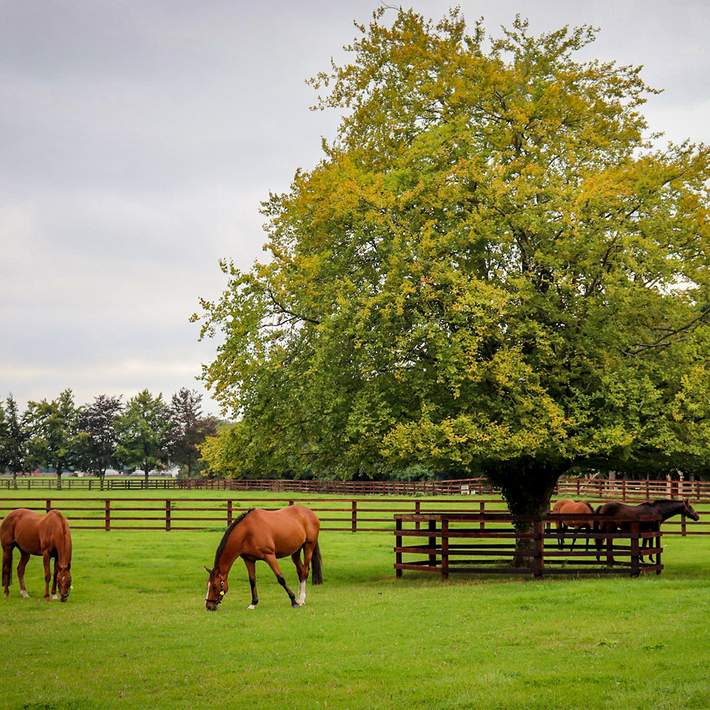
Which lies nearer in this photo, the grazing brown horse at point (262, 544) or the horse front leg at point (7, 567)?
the grazing brown horse at point (262, 544)

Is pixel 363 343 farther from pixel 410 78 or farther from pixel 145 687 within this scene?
pixel 145 687

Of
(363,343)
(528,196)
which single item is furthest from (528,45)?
(363,343)

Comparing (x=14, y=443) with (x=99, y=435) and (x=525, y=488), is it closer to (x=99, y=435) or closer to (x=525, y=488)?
(x=99, y=435)

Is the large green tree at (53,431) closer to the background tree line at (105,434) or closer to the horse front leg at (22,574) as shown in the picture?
the background tree line at (105,434)

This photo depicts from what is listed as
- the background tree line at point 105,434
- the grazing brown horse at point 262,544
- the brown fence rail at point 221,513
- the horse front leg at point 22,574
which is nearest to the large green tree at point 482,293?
the grazing brown horse at point 262,544

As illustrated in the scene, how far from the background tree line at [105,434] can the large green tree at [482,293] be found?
8093 cm

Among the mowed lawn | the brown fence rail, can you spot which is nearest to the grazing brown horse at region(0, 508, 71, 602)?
the mowed lawn

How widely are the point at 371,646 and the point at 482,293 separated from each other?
346 inches

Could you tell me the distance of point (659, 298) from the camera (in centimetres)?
2033

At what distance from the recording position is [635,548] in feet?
66.0

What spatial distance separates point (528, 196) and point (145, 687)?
13805 mm

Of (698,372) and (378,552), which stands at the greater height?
(698,372)

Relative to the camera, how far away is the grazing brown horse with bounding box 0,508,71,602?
18078mm

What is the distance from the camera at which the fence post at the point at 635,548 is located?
1997cm
